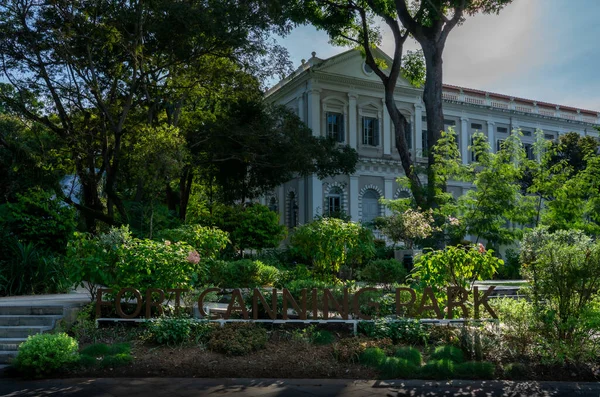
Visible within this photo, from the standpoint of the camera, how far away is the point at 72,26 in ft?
53.1

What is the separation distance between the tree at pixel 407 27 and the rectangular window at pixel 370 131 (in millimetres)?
11006

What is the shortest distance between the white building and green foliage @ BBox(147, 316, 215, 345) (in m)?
22.9

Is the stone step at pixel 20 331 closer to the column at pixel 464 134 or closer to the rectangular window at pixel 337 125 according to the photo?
the rectangular window at pixel 337 125

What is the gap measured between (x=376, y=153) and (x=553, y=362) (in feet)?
91.8

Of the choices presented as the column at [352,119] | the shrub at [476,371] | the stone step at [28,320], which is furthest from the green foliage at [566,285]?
the column at [352,119]

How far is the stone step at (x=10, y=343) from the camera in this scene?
8.60 metres

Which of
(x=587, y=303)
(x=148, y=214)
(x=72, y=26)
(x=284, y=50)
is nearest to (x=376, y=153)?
(x=284, y=50)

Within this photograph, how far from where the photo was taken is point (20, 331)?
9.11m

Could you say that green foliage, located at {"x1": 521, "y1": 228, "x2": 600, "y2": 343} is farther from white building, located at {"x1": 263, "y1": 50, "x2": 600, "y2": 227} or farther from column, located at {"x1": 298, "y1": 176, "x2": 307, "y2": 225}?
column, located at {"x1": 298, "y1": 176, "x2": 307, "y2": 225}

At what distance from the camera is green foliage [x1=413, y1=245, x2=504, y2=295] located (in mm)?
9680

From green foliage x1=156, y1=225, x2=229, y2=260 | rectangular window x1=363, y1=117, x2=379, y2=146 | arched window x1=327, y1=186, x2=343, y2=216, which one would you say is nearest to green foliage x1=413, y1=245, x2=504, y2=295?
green foliage x1=156, y1=225, x2=229, y2=260

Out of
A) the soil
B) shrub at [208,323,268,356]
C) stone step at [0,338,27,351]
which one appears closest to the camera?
the soil

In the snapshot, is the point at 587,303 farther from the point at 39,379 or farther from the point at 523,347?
the point at 39,379

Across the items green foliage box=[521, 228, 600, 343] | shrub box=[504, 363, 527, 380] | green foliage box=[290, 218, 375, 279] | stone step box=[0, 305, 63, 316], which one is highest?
green foliage box=[290, 218, 375, 279]
